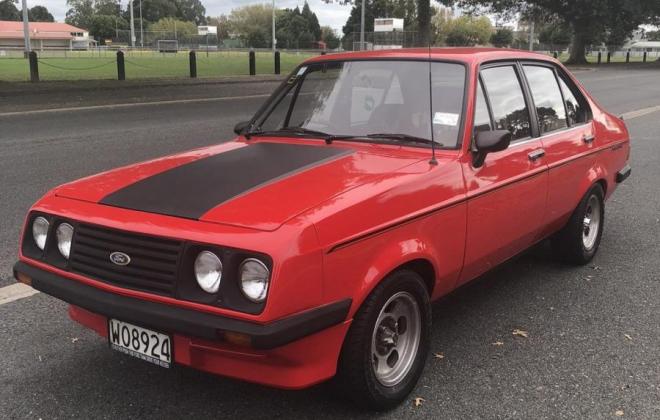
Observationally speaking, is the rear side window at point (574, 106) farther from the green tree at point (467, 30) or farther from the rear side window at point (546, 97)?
the green tree at point (467, 30)

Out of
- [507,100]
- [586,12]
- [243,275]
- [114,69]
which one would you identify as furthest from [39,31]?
[243,275]

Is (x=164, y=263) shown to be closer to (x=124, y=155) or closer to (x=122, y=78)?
(x=124, y=155)

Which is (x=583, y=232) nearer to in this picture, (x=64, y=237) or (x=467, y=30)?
(x=64, y=237)

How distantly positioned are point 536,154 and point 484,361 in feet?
4.42

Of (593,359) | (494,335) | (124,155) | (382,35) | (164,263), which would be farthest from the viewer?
(382,35)

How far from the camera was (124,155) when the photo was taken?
8453 millimetres

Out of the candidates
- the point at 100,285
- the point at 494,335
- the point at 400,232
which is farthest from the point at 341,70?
the point at 100,285

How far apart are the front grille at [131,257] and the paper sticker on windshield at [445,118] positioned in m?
1.65

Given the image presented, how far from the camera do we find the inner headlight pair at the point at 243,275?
2.29 metres

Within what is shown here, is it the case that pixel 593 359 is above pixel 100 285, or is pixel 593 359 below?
below

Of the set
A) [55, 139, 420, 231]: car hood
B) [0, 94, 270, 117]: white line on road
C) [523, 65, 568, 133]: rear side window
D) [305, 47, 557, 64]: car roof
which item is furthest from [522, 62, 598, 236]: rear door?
[0, 94, 270, 117]: white line on road

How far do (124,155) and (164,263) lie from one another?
647 centimetres

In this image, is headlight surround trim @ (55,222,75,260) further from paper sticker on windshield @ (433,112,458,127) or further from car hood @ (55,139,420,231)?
paper sticker on windshield @ (433,112,458,127)

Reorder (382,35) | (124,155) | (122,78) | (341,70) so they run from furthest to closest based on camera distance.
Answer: (382,35) < (122,78) < (124,155) < (341,70)
